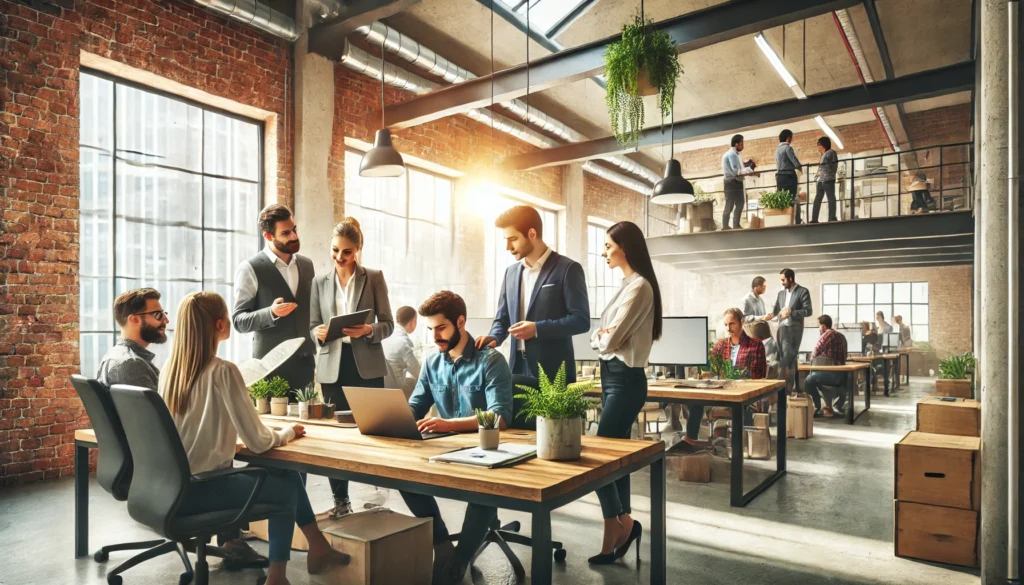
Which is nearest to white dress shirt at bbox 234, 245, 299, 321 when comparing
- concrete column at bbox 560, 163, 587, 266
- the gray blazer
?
the gray blazer

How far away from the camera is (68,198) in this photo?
5172mm

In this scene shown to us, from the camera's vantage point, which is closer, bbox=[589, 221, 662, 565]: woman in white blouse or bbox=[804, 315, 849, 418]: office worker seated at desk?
bbox=[589, 221, 662, 565]: woman in white blouse

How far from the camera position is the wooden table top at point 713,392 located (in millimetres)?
4316

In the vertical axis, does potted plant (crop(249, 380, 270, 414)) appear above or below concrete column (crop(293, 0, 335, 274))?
below

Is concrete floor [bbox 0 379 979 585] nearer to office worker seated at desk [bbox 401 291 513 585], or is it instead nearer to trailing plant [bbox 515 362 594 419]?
office worker seated at desk [bbox 401 291 513 585]

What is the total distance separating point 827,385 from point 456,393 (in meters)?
6.96

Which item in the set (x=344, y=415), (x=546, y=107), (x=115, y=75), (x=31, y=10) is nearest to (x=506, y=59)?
(x=546, y=107)

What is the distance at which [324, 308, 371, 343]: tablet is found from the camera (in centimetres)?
313

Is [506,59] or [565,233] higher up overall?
[506,59]

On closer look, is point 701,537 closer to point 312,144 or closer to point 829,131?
point 312,144

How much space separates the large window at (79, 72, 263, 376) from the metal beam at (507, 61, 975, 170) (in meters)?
3.81

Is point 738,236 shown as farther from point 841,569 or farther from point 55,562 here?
point 55,562

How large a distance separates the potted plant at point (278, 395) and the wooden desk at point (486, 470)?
0.27 meters

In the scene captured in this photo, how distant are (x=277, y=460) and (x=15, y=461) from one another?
141 inches
